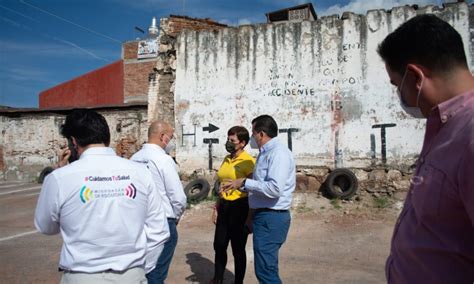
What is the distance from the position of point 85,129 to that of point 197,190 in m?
8.01

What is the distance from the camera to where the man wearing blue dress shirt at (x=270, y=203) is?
12.0 feet

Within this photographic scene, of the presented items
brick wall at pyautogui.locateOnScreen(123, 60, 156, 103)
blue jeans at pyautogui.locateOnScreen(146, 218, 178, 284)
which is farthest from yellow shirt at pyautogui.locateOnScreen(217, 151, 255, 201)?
brick wall at pyautogui.locateOnScreen(123, 60, 156, 103)

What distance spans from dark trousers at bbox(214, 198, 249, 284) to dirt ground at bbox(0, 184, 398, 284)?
0.48 metres

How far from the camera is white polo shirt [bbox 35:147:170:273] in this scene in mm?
2328

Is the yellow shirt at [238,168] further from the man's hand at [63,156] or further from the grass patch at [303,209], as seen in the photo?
the grass patch at [303,209]

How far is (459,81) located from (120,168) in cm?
194

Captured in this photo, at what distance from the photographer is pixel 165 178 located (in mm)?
3600

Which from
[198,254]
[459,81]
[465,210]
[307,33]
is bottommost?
[198,254]

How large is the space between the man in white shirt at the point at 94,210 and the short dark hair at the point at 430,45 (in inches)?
70.1

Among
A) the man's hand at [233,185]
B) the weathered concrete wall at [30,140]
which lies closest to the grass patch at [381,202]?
the man's hand at [233,185]

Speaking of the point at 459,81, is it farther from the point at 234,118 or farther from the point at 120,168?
the point at 234,118

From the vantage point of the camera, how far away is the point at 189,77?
1181 cm

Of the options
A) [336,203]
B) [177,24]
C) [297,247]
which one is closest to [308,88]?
[336,203]

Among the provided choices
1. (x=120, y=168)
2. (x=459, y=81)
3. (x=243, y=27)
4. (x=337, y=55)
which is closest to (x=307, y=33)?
(x=337, y=55)
